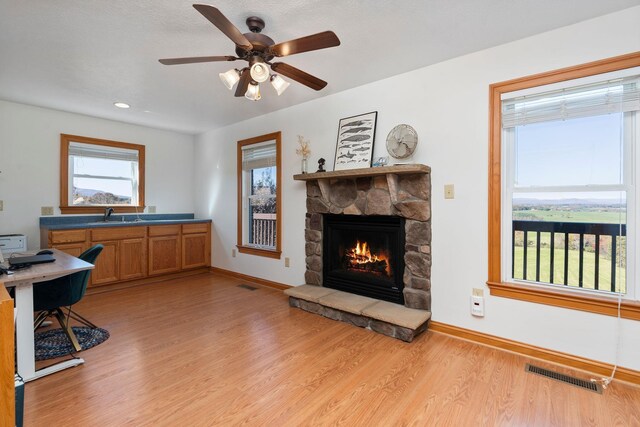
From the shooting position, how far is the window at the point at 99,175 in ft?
14.0

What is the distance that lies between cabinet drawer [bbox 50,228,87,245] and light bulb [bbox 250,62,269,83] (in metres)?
3.44

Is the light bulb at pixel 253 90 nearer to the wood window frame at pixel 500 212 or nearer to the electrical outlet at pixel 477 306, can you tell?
the wood window frame at pixel 500 212

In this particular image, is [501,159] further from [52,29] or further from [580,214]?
[52,29]

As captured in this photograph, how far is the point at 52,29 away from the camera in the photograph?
7.33ft

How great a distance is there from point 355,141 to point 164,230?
3.25 metres

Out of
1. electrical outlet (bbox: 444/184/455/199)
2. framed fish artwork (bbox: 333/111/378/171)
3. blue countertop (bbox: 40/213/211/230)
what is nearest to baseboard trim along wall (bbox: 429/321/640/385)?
electrical outlet (bbox: 444/184/455/199)

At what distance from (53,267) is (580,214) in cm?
390

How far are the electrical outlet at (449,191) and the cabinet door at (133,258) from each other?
4.11 meters

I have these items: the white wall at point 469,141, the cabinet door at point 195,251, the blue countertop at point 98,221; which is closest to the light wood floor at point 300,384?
the white wall at point 469,141

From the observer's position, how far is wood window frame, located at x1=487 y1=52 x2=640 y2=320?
2.07 metres

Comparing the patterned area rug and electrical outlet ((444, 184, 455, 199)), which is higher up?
electrical outlet ((444, 184, 455, 199))

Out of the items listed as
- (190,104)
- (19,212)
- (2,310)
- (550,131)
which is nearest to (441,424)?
(2,310)

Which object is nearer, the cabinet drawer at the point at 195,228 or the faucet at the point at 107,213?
the faucet at the point at 107,213

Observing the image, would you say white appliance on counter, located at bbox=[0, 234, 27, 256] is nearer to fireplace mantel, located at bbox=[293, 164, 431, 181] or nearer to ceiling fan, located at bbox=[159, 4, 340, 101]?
ceiling fan, located at bbox=[159, 4, 340, 101]
